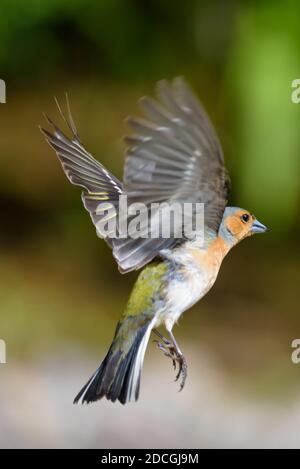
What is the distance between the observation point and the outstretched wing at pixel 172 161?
1.25 metres

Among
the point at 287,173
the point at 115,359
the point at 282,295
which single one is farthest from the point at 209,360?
the point at 115,359

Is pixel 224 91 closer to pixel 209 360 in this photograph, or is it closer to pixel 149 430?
pixel 209 360

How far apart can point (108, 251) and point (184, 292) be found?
10.4 feet

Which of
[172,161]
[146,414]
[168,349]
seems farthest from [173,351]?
[146,414]

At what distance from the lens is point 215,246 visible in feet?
5.11

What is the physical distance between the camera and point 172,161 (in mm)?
1356

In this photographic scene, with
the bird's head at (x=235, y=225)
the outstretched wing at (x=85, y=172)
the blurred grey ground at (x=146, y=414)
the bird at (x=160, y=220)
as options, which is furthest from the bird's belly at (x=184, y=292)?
the blurred grey ground at (x=146, y=414)

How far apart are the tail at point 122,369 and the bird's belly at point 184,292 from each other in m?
0.08

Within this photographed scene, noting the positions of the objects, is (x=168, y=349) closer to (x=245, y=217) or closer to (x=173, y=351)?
(x=173, y=351)

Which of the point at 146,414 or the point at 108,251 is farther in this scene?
the point at 108,251

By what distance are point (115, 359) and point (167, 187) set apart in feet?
1.28

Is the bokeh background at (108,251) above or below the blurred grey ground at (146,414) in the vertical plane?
above

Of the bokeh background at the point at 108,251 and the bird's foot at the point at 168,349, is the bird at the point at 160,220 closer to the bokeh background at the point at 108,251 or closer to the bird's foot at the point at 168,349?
the bird's foot at the point at 168,349

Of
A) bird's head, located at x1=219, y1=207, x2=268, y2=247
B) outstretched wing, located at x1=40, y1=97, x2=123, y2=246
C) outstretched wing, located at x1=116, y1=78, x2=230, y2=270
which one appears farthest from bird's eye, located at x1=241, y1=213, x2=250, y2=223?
outstretched wing, located at x1=40, y1=97, x2=123, y2=246
